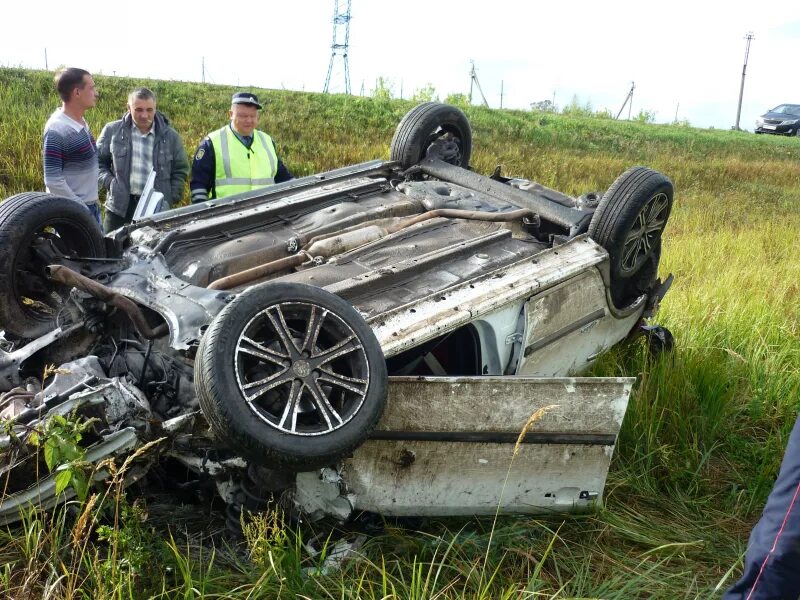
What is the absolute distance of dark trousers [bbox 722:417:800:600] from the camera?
2193 millimetres

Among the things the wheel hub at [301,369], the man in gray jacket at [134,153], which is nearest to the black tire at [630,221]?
the wheel hub at [301,369]

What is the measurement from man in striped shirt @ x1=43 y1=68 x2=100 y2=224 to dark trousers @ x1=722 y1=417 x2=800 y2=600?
170 inches

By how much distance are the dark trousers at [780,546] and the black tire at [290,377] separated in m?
1.28

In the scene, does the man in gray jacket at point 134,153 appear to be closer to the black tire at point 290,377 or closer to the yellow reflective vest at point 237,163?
the yellow reflective vest at point 237,163

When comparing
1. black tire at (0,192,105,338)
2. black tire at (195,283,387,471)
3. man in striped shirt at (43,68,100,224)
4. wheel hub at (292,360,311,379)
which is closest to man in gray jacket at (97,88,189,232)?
man in striped shirt at (43,68,100,224)

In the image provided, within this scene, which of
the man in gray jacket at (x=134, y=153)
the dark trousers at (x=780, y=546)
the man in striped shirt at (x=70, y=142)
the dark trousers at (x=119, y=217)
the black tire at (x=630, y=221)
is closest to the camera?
the dark trousers at (x=780, y=546)

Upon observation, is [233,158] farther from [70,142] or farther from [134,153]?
[70,142]

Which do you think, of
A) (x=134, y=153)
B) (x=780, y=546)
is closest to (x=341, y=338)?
(x=780, y=546)

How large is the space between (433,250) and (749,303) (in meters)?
2.98

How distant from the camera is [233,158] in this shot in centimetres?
501

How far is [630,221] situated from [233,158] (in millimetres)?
2607

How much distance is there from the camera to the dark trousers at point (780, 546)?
7.20ft

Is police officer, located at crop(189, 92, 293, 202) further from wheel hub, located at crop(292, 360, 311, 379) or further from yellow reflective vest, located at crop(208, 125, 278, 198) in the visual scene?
wheel hub, located at crop(292, 360, 311, 379)

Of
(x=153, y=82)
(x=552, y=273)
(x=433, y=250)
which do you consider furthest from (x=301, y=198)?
(x=153, y=82)
